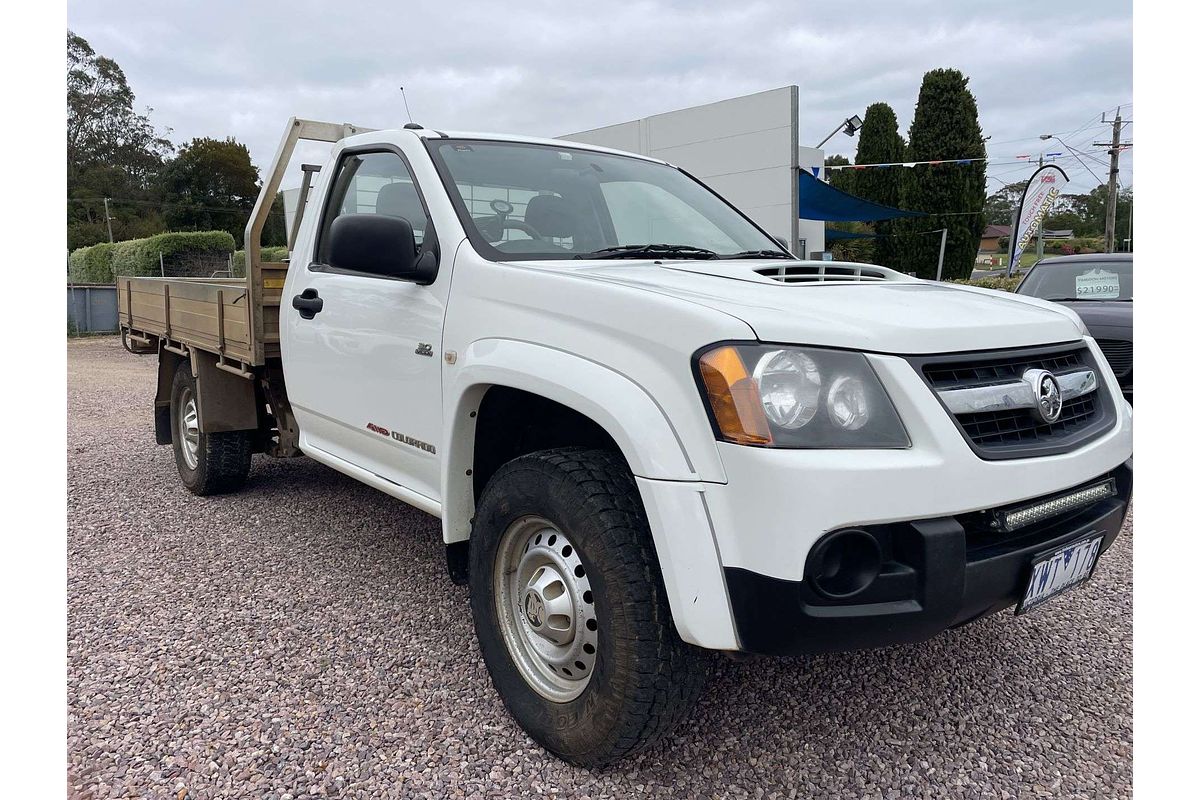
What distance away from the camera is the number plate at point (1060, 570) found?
2160 millimetres

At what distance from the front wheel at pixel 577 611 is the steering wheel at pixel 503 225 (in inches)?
35.5

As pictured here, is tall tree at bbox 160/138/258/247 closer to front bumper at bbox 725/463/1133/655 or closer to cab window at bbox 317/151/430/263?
cab window at bbox 317/151/430/263

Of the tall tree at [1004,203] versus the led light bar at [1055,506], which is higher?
the tall tree at [1004,203]

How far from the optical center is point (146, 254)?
2380 centimetres

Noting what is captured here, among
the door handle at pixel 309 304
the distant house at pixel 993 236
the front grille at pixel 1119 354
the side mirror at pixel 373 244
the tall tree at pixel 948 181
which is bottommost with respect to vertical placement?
the front grille at pixel 1119 354

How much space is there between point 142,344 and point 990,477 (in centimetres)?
601

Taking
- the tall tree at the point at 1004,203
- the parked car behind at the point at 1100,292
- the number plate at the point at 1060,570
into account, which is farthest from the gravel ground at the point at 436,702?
the tall tree at the point at 1004,203

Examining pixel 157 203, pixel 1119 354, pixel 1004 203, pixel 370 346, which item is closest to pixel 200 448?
pixel 370 346

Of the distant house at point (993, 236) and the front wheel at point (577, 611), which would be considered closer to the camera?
the front wheel at point (577, 611)

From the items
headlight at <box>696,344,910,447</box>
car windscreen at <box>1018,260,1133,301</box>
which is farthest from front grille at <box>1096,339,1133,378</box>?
headlight at <box>696,344,910,447</box>

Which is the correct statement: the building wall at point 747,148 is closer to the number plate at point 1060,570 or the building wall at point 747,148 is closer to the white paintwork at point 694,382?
the white paintwork at point 694,382

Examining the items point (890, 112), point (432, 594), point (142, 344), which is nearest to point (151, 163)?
point (890, 112)

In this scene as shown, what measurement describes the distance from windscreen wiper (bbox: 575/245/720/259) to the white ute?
0.01 m

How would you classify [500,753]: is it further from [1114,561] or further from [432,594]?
[1114,561]
